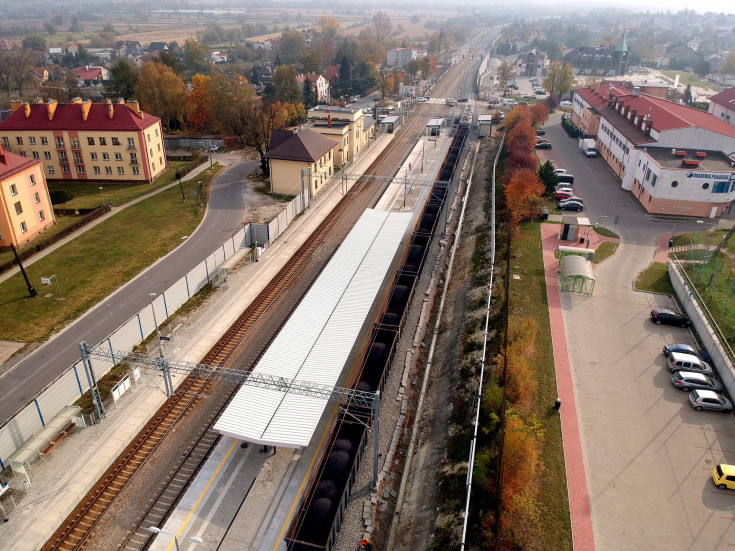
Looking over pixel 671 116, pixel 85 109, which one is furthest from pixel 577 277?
pixel 85 109

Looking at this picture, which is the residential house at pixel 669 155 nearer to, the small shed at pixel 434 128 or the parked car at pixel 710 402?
the small shed at pixel 434 128

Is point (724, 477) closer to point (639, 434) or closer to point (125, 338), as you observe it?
point (639, 434)

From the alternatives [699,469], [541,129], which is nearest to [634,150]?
[541,129]

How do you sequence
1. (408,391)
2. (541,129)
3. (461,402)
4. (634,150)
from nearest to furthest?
(461,402) → (408,391) → (634,150) → (541,129)

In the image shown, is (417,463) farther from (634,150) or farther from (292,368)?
(634,150)

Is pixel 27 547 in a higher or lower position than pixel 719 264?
lower

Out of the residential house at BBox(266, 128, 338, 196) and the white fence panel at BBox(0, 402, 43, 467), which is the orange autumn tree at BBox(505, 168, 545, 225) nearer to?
the residential house at BBox(266, 128, 338, 196)
